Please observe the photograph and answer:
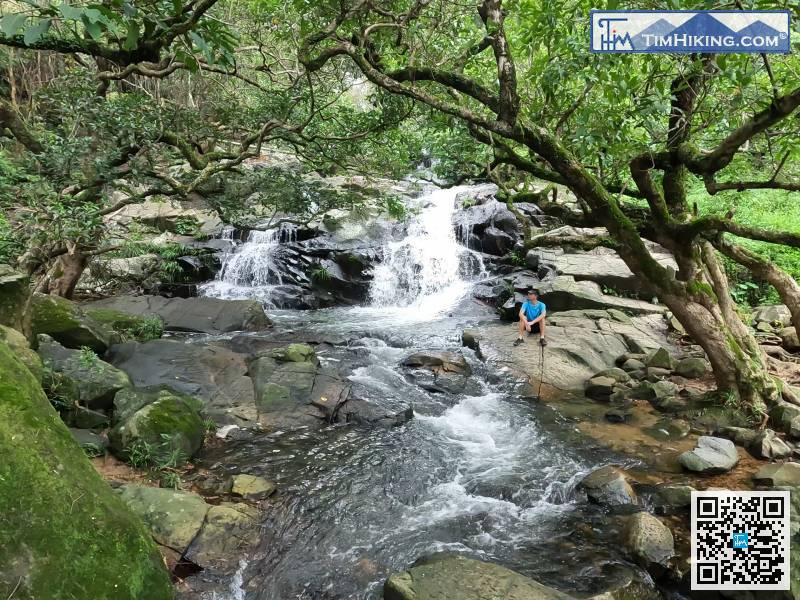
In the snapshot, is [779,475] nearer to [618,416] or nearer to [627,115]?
[618,416]

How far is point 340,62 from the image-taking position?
409 inches

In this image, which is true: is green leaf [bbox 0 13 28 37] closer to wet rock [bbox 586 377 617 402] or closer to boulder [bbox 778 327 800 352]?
wet rock [bbox 586 377 617 402]

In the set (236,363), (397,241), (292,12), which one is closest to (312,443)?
(236,363)

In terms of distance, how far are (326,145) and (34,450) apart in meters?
8.21

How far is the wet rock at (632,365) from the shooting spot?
9.61m

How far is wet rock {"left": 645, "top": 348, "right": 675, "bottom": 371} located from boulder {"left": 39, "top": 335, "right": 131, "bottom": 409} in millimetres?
8689

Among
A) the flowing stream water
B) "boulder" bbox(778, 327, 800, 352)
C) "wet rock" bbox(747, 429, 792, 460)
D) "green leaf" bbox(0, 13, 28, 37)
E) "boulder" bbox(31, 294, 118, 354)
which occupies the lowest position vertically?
the flowing stream water

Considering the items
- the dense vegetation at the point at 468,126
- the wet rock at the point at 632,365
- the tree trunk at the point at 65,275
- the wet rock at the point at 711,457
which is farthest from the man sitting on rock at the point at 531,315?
the tree trunk at the point at 65,275

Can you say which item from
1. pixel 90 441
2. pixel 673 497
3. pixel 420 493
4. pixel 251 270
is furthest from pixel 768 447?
pixel 251 270

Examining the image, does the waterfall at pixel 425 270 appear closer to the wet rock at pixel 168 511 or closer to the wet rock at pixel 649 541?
the wet rock at pixel 649 541

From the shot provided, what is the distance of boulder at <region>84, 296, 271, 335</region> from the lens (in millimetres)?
11977

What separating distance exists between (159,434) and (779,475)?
6.76 metres

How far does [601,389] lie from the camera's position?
877 centimetres

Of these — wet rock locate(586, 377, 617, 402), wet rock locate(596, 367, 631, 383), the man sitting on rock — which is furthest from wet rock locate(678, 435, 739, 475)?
the man sitting on rock
